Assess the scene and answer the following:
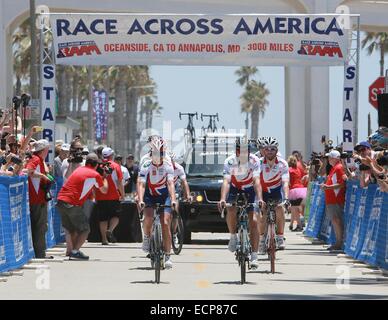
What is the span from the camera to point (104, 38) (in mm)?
28438

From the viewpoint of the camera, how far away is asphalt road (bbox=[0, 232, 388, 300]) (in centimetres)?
1612

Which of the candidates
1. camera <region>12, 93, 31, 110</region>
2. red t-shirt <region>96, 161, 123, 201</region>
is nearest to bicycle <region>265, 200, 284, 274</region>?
camera <region>12, 93, 31, 110</region>

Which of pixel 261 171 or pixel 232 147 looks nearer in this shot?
pixel 261 171

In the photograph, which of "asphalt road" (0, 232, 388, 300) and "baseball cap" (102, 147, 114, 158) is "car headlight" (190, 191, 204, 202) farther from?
"asphalt road" (0, 232, 388, 300)

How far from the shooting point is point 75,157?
25.8 m

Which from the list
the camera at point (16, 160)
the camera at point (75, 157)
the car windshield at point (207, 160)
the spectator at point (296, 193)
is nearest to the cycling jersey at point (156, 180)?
the camera at point (16, 160)

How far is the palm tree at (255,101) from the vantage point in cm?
14188

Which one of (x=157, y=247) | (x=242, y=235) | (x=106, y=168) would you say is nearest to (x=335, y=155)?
(x=106, y=168)

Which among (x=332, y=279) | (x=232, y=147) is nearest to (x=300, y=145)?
(x=232, y=147)

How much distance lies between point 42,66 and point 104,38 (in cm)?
154

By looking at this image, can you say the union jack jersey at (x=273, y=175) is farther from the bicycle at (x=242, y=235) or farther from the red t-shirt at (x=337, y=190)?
the red t-shirt at (x=337, y=190)

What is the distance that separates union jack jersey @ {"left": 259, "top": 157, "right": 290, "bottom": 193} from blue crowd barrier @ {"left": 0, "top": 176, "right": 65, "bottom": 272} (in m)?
3.75

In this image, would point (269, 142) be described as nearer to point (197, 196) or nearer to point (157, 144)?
point (157, 144)
